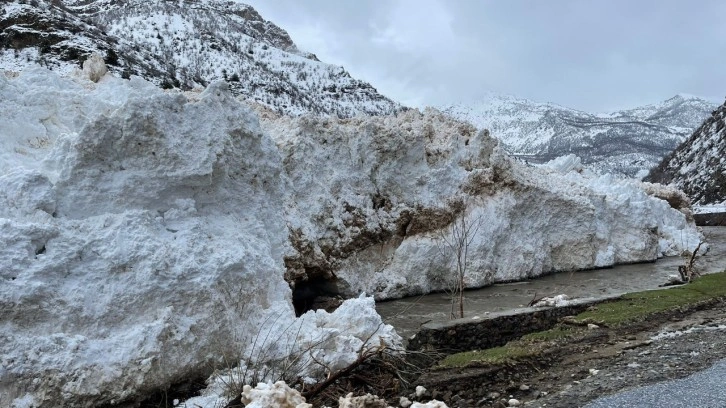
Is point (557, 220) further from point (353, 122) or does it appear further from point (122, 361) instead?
point (122, 361)

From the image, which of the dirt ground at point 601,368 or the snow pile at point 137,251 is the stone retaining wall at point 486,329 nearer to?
the snow pile at point 137,251

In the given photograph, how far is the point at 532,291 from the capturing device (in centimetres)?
1579

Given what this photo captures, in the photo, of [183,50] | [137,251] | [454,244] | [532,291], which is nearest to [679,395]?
[137,251]

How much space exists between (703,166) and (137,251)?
68.4 meters

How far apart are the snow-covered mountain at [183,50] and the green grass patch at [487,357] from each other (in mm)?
22715

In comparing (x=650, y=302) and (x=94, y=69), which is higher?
(x=94, y=69)

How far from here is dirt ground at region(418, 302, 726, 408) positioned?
248 inches

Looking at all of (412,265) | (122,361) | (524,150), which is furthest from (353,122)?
(524,150)

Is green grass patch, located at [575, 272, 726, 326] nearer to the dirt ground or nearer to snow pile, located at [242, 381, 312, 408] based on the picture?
the dirt ground

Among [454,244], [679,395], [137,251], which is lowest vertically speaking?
[679,395]

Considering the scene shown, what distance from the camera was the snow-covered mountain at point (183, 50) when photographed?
89.3ft

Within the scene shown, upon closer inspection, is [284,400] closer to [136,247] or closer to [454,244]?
[136,247]

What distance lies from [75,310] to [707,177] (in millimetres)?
65540

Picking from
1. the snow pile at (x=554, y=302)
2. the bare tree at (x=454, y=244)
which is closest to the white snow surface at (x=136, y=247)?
the snow pile at (x=554, y=302)
